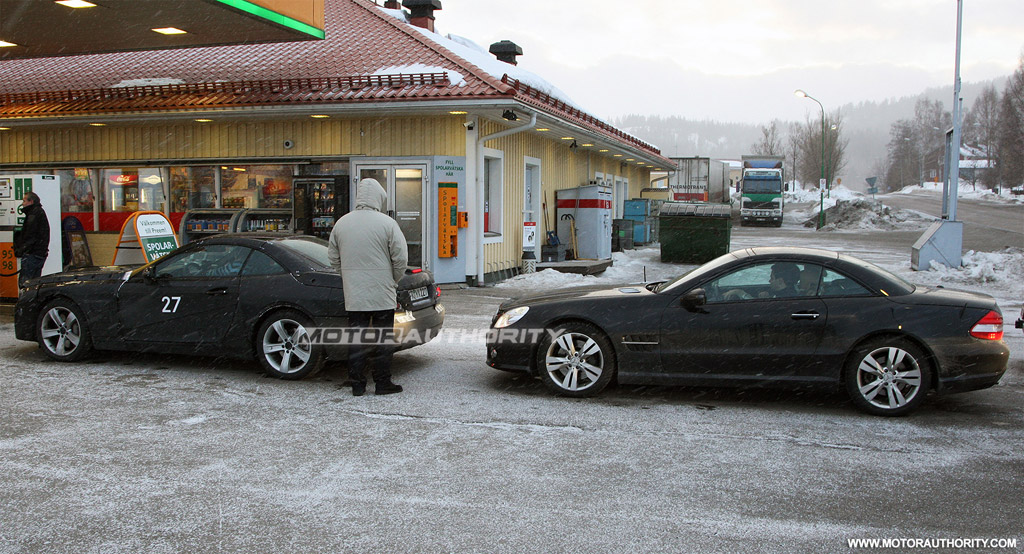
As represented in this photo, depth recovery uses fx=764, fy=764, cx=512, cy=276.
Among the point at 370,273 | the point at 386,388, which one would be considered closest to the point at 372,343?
the point at 386,388

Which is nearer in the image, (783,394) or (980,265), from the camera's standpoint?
(783,394)

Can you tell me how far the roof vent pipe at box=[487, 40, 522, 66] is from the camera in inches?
984

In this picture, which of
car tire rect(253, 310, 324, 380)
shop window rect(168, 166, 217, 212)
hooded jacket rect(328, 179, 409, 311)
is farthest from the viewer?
shop window rect(168, 166, 217, 212)

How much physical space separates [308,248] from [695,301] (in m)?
3.92

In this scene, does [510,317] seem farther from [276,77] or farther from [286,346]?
[276,77]

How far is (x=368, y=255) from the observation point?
6.54 m

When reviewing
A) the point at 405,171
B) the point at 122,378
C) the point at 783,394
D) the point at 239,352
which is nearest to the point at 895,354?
the point at 783,394

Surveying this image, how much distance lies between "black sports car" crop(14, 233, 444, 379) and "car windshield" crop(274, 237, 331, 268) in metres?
0.01

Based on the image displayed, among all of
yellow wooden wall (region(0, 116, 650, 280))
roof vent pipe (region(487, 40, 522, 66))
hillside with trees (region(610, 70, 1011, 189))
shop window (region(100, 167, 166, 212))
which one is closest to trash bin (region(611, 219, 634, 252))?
yellow wooden wall (region(0, 116, 650, 280))

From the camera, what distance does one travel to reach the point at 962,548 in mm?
3721

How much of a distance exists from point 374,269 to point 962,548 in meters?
4.61

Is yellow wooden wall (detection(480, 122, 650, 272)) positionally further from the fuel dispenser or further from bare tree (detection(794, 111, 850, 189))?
bare tree (detection(794, 111, 850, 189))

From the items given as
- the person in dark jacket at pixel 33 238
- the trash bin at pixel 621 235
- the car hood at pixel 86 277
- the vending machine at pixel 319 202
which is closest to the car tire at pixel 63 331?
the car hood at pixel 86 277

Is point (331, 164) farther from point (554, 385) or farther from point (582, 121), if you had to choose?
point (554, 385)
